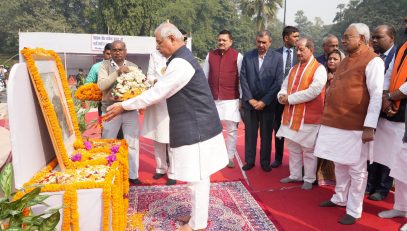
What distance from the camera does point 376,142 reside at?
3582 millimetres

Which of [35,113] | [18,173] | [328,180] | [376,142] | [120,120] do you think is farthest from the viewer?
[328,180]

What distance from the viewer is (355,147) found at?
3.27m

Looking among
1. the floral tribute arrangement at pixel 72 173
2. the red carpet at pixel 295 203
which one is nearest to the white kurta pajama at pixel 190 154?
the floral tribute arrangement at pixel 72 173

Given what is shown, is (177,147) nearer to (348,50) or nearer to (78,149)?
(78,149)

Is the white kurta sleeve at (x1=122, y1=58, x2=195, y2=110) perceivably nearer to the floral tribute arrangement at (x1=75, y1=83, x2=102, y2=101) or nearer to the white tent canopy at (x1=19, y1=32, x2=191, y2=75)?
the floral tribute arrangement at (x1=75, y1=83, x2=102, y2=101)

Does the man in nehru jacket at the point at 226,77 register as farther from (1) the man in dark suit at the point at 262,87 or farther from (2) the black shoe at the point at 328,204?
(2) the black shoe at the point at 328,204

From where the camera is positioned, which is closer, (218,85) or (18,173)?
(18,173)

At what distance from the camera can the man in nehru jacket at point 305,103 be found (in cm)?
414

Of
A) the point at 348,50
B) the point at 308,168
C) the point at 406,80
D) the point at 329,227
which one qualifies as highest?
the point at 348,50

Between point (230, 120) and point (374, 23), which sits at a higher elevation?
point (374, 23)

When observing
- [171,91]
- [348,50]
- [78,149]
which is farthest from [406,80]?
[78,149]

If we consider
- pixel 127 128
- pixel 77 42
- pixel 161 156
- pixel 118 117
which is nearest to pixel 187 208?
pixel 161 156

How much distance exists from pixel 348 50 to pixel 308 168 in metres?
1.72

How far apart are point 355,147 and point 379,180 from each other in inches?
48.5
